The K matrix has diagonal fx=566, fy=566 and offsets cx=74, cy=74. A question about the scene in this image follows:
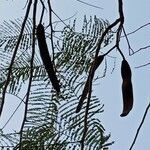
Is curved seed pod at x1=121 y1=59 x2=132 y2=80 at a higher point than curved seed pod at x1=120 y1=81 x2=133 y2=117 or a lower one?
higher

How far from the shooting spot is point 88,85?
646 mm

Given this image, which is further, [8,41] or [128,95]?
[8,41]

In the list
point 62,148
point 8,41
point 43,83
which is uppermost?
point 8,41

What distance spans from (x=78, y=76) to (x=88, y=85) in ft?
1.86

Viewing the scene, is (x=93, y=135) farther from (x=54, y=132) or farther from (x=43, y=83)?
(x=43, y=83)

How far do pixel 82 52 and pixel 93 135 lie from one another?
0.35 m

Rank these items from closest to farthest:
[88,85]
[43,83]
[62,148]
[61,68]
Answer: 1. [88,85]
2. [62,148]
3. [43,83]
4. [61,68]

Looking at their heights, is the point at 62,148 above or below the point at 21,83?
below

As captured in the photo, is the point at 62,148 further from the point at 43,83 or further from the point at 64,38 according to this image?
the point at 64,38

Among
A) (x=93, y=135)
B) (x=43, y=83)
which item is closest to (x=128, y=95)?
(x=93, y=135)

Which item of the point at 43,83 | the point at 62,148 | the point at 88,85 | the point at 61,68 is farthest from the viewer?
the point at 61,68

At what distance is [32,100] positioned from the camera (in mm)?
1027

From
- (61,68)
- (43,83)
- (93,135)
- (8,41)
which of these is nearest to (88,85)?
(93,135)

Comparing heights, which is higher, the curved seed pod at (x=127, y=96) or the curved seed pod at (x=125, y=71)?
the curved seed pod at (x=125, y=71)
